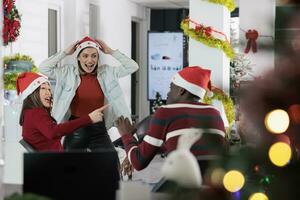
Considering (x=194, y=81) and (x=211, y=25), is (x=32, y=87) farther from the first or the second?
(x=211, y=25)

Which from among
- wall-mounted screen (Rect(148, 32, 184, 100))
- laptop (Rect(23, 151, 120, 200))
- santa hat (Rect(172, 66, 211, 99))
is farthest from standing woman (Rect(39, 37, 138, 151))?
wall-mounted screen (Rect(148, 32, 184, 100))

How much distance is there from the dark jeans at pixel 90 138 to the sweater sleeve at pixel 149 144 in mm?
2244

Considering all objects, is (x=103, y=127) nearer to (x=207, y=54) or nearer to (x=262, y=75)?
(x=207, y=54)

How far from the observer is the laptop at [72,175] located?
6.33ft

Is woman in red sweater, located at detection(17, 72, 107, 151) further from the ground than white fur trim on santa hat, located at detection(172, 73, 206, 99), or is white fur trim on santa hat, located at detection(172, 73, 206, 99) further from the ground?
white fur trim on santa hat, located at detection(172, 73, 206, 99)

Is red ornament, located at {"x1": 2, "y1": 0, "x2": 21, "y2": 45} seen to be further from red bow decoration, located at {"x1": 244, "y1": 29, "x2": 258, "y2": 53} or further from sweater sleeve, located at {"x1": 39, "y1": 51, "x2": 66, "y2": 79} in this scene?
red bow decoration, located at {"x1": 244, "y1": 29, "x2": 258, "y2": 53}

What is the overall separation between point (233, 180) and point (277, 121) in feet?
0.47

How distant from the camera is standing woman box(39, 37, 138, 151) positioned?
17.7ft

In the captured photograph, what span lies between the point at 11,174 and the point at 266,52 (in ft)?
19.5

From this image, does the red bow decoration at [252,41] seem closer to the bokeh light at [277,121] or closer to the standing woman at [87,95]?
the bokeh light at [277,121]

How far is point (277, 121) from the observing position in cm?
117

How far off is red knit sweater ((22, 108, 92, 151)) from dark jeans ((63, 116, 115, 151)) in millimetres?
737

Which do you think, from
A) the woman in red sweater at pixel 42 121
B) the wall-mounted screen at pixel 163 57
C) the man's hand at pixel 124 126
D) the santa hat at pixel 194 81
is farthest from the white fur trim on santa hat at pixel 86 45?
the wall-mounted screen at pixel 163 57

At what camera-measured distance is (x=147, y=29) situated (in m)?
14.1
